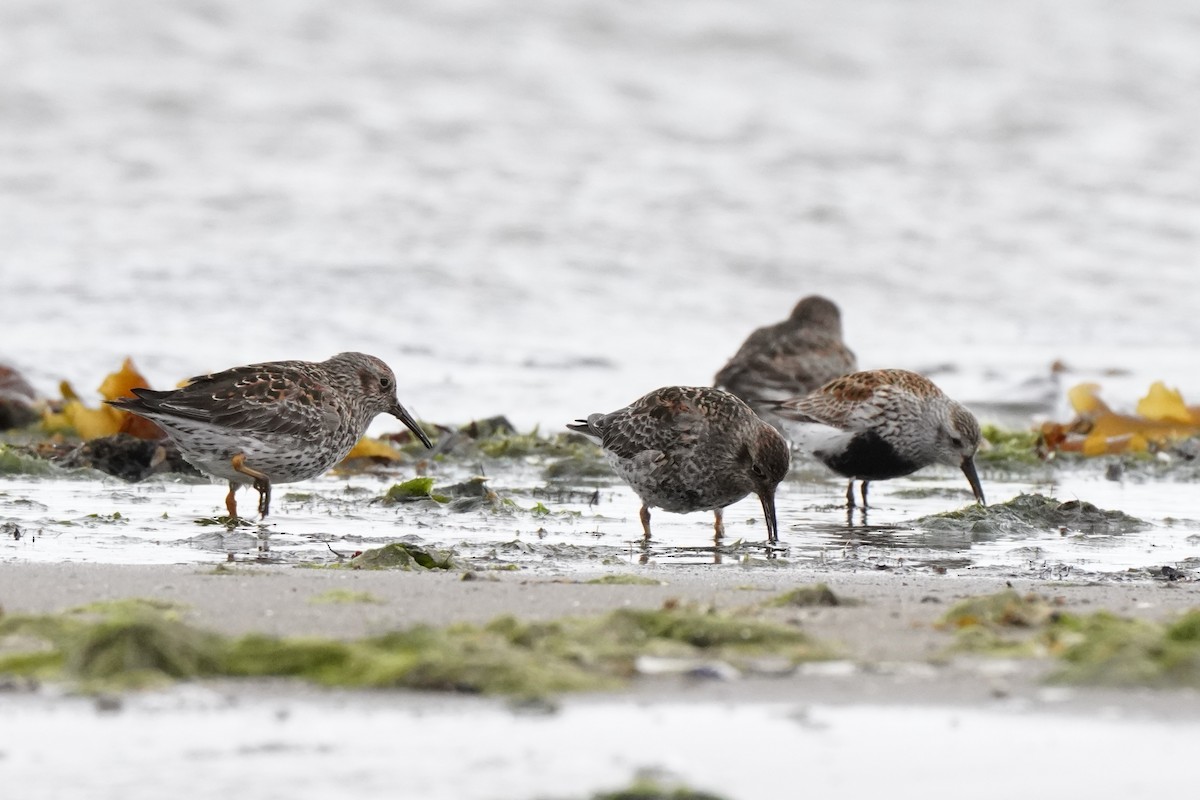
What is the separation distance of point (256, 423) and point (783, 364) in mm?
4064

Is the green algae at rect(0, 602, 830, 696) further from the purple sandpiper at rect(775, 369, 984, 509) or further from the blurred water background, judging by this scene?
the blurred water background

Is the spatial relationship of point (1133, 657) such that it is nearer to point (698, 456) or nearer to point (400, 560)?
point (400, 560)

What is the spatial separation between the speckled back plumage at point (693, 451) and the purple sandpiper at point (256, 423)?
4.08 ft

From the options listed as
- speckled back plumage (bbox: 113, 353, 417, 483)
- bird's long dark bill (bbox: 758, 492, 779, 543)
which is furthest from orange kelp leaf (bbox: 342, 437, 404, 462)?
bird's long dark bill (bbox: 758, 492, 779, 543)

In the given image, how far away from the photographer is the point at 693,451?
7055mm

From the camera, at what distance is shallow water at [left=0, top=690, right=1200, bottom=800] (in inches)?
111

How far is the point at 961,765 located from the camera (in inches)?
115

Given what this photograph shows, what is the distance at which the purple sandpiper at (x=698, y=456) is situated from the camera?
696 centimetres

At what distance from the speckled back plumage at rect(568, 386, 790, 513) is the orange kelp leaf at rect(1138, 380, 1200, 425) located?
345 cm

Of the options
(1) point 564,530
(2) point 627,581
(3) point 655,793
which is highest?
(1) point 564,530

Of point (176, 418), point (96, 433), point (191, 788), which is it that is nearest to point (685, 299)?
point (96, 433)

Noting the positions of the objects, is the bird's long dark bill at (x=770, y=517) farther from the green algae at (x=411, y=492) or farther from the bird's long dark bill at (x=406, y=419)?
the bird's long dark bill at (x=406, y=419)

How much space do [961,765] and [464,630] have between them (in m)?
1.29

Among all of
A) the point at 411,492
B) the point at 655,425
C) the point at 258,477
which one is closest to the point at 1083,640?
the point at 655,425
